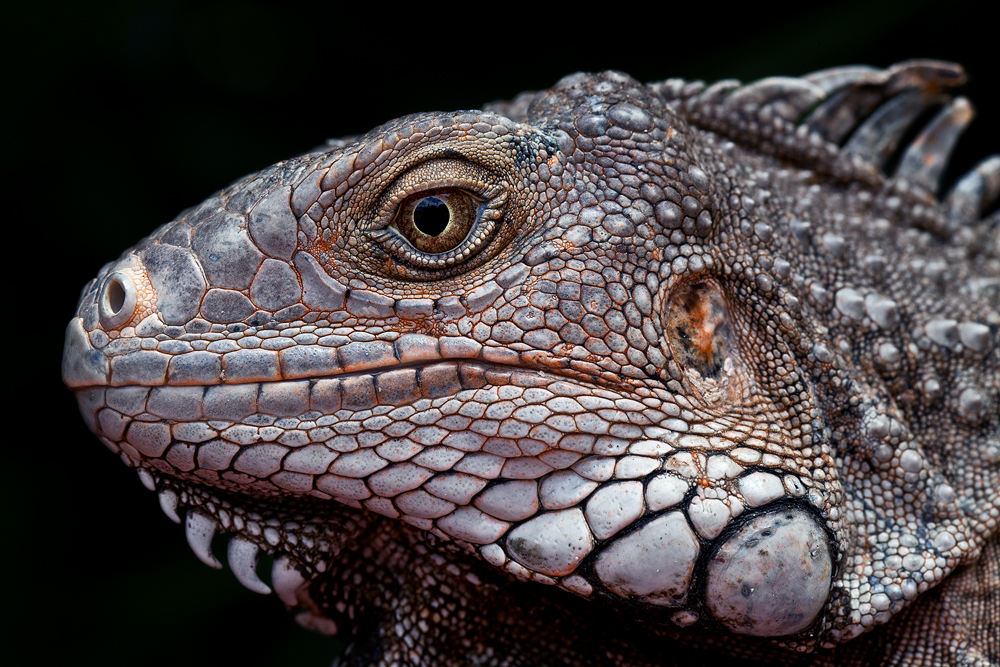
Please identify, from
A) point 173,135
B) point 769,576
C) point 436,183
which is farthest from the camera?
point 173,135

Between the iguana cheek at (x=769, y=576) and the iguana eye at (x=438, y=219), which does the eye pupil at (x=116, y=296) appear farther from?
the iguana cheek at (x=769, y=576)

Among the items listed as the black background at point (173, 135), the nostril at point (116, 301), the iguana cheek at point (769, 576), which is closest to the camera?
the iguana cheek at point (769, 576)

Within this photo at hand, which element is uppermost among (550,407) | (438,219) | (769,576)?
(438,219)

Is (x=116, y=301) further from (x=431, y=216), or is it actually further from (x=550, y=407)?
(x=550, y=407)

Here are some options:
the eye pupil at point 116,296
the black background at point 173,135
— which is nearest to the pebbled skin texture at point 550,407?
the eye pupil at point 116,296

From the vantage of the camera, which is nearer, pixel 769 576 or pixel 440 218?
pixel 769 576

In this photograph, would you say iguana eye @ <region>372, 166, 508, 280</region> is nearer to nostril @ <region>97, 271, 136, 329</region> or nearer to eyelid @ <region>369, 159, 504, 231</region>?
eyelid @ <region>369, 159, 504, 231</region>

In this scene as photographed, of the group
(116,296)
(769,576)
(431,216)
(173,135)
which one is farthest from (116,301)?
(173,135)

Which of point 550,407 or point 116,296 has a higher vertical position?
point 116,296

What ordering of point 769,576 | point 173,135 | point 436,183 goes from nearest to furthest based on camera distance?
point 769,576 < point 436,183 < point 173,135

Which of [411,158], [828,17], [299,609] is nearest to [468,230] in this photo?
[411,158]
